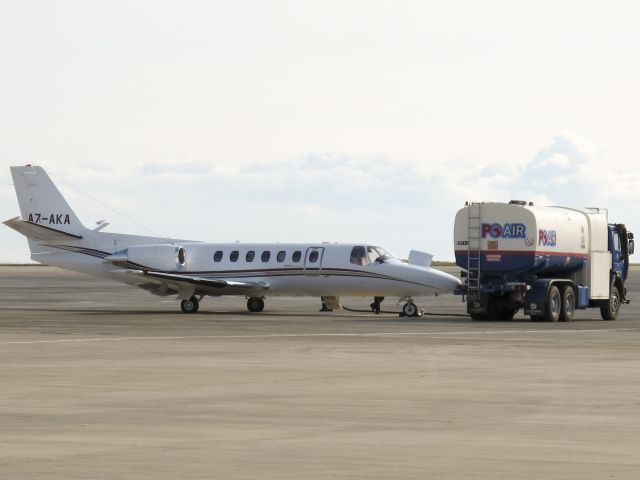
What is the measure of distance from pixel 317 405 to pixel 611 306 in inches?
1208

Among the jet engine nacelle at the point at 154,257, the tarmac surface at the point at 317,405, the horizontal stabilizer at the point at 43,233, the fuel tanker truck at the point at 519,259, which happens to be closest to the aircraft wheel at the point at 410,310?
the fuel tanker truck at the point at 519,259

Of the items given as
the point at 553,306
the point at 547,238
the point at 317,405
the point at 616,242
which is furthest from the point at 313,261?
the point at 317,405

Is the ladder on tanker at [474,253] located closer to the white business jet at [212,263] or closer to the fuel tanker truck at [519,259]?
the fuel tanker truck at [519,259]

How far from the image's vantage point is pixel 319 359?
975 inches

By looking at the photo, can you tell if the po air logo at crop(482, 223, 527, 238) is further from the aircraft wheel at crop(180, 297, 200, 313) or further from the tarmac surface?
the aircraft wheel at crop(180, 297, 200, 313)

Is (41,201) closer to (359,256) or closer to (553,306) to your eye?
(359,256)

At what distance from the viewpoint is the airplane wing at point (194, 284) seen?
48478 mm

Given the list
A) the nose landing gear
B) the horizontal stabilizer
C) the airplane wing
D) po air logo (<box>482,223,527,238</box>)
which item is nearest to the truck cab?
po air logo (<box>482,223,527,238</box>)

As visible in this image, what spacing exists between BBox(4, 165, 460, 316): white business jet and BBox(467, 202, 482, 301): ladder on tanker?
2217mm

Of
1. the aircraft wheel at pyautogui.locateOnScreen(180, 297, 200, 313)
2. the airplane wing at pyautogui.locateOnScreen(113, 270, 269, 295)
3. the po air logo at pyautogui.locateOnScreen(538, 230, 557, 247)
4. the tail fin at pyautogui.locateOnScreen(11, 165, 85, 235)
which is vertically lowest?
the aircraft wheel at pyautogui.locateOnScreen(180, 297, 200, 313)

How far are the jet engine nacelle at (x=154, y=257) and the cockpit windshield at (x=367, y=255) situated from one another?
7639 mm

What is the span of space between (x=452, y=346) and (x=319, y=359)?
512 cm

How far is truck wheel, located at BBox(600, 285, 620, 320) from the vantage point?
150 feet

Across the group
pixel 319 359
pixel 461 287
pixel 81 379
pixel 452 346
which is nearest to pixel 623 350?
pixel 452 346
